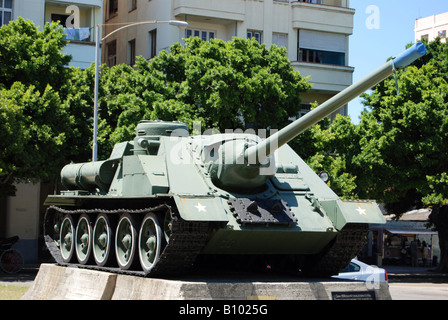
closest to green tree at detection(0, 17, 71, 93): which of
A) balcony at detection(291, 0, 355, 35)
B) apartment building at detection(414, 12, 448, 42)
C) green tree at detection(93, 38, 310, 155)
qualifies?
green tree at detection(93, 38, 310, 155)

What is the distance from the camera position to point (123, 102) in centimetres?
2822

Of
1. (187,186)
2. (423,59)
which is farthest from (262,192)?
(423,59)

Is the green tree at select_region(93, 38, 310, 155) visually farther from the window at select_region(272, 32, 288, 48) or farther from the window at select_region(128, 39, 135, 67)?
the window at select_region(128, 39, 135, 67)

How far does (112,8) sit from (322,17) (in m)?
10.8

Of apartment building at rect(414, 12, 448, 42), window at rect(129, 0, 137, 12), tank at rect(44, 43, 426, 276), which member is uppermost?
apartment building at rect(414, 12, 448, 42)

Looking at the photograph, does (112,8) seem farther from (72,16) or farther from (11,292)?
(11,292)

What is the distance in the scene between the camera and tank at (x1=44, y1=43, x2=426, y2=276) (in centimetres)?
1248

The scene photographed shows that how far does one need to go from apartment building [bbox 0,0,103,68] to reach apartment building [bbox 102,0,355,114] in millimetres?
2592

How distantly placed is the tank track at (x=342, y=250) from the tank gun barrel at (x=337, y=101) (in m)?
1.92

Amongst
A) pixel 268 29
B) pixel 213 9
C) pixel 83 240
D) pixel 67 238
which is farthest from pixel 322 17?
pixel 83 240

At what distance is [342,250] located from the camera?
549 inches

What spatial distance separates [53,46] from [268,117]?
775 centimetres

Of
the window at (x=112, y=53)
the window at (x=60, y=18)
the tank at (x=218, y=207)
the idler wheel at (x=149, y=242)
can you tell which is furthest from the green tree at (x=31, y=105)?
the window at (x=112, y=53)
